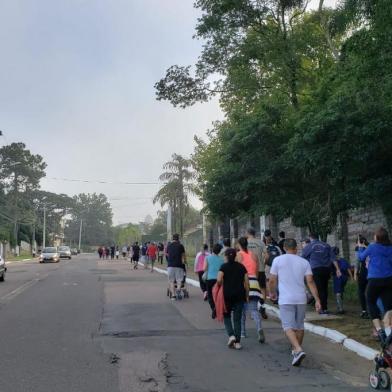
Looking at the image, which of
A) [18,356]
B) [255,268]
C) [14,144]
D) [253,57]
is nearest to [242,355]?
[255,268]

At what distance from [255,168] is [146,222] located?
138609mm

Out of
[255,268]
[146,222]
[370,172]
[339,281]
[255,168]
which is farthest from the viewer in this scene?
[146,222]

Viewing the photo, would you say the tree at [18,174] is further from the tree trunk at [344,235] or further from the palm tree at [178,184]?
the tree trunk at [344,235]

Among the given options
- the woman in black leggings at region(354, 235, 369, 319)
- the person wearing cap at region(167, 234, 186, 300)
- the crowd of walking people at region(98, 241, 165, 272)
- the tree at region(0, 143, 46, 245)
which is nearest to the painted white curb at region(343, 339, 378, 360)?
the woman in black leggings at region(354, 235, 369, 319)

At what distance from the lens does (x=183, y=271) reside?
15.2 m

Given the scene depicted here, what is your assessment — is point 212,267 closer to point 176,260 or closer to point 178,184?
point 176,260

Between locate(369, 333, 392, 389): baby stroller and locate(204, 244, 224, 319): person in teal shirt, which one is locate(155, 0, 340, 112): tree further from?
locate(369, 333, 392, 389): baby stroller

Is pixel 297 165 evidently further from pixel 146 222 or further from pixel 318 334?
pixel 146 222

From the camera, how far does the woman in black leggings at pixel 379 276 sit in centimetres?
771

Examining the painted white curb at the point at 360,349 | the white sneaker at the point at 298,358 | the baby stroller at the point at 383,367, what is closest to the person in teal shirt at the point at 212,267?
the painted white curb at the point at 360,349

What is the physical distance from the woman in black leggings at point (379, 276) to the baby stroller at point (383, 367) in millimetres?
1454

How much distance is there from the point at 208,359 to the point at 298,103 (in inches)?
461

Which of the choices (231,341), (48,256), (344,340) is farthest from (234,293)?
(48,256)

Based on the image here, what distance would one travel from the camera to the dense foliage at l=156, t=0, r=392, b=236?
37.2 ft
